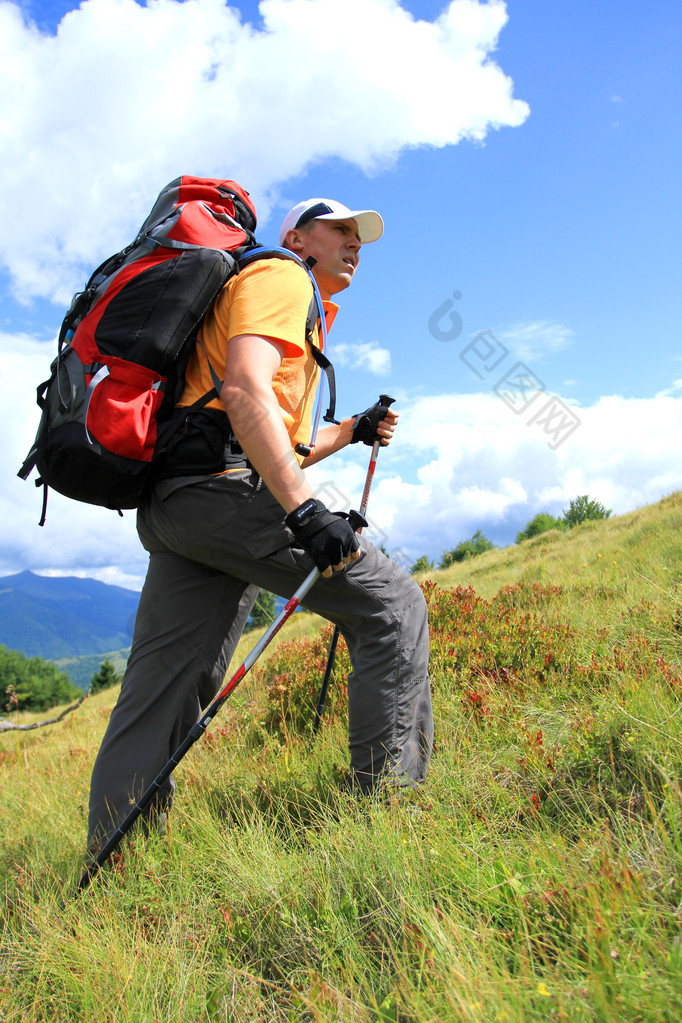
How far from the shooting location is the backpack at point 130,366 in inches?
91.8

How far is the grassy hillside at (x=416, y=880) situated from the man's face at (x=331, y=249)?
90.1 inches

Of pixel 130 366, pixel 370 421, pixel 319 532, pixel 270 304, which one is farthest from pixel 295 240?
pixel 319 532

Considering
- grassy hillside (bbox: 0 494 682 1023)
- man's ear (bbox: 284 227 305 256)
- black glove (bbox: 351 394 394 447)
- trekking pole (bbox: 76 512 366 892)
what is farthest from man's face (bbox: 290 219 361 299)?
grassy hillside (bbox: 0 494 682 1023)

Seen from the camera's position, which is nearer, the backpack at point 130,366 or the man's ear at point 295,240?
the backpack at point 130,366

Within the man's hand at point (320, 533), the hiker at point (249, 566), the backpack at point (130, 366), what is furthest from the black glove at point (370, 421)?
the man's hand at point (320, 533)

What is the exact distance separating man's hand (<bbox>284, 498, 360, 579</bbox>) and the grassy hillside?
908 mm

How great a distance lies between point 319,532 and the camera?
2.22 m

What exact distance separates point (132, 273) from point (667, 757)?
2.68m

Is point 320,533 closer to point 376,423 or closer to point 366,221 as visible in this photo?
point 376,423

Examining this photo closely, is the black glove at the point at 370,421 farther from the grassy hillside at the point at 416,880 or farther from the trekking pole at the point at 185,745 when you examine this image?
the grassy hillside at the point at 416,880

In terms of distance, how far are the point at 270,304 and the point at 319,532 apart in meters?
0.90

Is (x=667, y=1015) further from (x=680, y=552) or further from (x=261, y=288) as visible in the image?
(x=680, y=552)

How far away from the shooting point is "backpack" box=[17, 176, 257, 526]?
2332 mm

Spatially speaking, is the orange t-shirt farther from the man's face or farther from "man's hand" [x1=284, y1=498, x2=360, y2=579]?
the man's face
